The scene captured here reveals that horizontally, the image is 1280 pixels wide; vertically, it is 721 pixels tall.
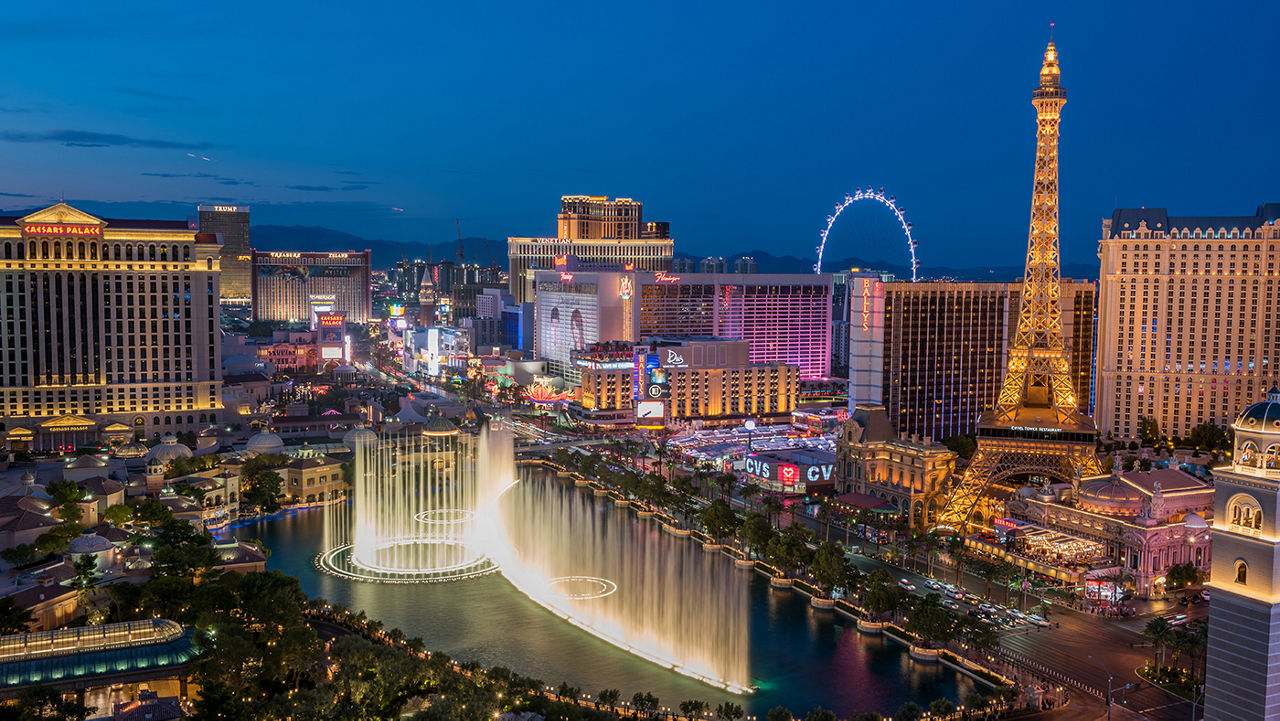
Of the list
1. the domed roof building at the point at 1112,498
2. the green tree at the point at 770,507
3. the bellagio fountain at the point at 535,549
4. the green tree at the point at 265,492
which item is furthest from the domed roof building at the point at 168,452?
the domed roof building at the point at 1112,498

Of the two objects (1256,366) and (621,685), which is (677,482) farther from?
(1256,366)

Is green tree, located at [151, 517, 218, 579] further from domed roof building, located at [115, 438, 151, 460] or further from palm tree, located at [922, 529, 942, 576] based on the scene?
palm tree, located at [922, 529, 942, 576]

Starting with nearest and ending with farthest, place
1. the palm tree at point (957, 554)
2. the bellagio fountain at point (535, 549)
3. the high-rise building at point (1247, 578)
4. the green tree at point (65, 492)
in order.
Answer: the high-rise building at point (1247, 578) → the bellagio fountain at point (535, 549) → the palm tree at point (957, 554) → the green tree at point (65, 492)

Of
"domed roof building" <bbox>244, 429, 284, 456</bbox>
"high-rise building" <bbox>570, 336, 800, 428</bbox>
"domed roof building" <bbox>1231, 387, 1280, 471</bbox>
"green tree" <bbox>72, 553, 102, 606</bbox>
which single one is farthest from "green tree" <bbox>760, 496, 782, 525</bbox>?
"high-rise building" <bbox>570, 336, 800, 428</bbox>

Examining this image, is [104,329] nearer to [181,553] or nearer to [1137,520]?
[181,553]

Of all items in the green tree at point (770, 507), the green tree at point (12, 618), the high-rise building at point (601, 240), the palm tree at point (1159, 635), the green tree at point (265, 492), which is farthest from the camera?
the high-rise building at point (601, 240)

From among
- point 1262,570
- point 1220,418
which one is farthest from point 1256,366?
point 1262,570

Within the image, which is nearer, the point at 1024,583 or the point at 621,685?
the point at 621,685

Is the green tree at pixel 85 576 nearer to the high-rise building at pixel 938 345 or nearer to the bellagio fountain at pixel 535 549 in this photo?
the bellagio fountain at pixel 535 549
